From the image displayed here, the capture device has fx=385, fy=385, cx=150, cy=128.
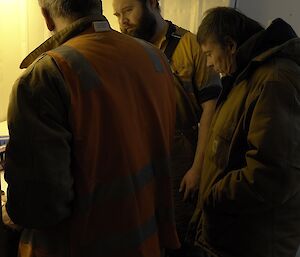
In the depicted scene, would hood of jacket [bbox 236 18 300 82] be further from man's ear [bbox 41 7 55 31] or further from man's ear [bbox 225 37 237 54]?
man's ear [bbox 41 7 55 31]

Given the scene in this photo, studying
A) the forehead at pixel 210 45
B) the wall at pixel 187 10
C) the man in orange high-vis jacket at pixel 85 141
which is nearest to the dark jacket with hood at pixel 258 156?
the forehead at pixel 210 45

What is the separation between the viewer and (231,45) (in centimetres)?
119

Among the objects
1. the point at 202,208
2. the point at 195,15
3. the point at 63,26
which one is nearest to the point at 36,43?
the point at 195,15

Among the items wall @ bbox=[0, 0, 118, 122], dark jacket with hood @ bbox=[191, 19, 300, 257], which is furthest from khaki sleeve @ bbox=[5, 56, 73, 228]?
wall @ bbox=[0, 0, 118, 122]

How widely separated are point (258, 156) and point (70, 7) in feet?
2.02

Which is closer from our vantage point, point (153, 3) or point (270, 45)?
point (270, 45)

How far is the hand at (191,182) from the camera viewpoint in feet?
4.77

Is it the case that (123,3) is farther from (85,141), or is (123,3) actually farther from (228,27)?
(85,141)

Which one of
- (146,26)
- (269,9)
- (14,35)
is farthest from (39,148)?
(269,9)

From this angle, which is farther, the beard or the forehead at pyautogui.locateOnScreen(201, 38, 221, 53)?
the beard

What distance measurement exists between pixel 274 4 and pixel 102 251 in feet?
4.87

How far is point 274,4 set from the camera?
6.11 feet

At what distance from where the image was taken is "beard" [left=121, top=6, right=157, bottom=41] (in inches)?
59.7

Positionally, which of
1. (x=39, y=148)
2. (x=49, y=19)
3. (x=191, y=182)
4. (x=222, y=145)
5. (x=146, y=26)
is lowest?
(x=191, y=182)
